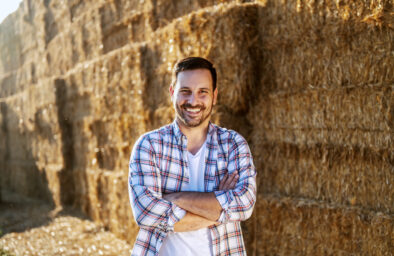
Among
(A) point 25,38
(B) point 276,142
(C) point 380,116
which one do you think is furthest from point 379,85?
(A) point 25,38

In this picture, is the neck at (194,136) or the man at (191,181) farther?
the neck at (194,136)

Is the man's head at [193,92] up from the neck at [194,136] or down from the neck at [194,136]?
up

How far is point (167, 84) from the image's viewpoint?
498 cm

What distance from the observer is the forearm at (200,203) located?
2.24 m

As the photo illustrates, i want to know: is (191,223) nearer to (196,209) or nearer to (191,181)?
(196,209)

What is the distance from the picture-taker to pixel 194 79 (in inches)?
95.6

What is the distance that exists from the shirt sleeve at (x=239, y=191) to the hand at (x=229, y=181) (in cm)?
2

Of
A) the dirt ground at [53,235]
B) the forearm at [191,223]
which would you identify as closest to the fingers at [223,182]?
the forearm at [191,223]

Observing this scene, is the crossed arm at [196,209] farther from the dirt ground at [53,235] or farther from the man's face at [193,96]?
the dirt ground at [53,235]

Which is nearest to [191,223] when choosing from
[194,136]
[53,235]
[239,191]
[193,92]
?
[239,191]

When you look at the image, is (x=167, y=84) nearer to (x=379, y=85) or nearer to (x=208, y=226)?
(x=379, y=85)

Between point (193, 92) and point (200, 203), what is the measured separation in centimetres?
65

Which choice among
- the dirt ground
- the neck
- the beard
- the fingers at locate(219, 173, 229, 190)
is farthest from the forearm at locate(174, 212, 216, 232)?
the dirt ground

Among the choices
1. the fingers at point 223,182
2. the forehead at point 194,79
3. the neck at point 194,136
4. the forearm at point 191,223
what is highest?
the forehead at point 194,79
